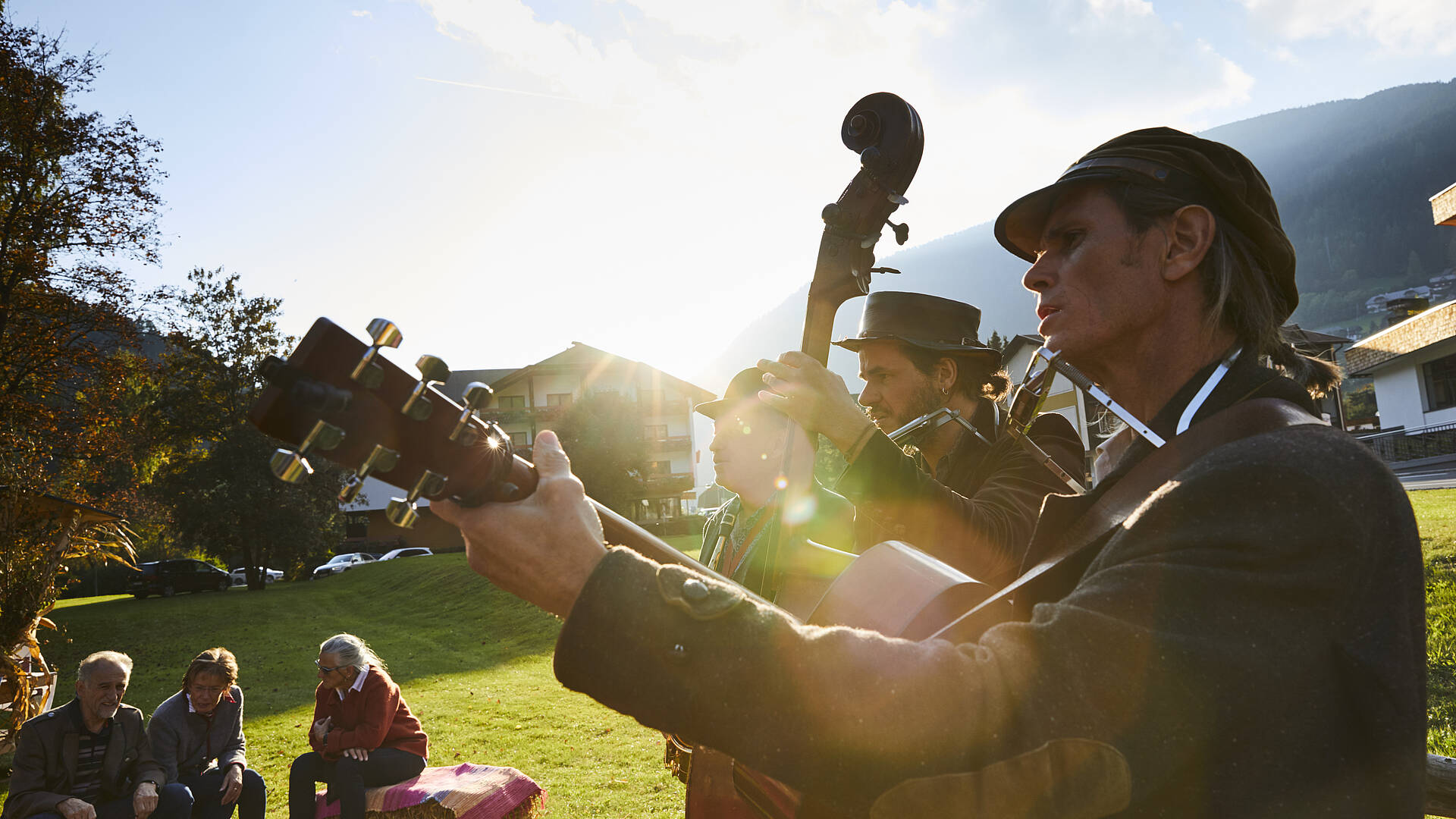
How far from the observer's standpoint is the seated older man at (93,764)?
6.04m

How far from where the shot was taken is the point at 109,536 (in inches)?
613

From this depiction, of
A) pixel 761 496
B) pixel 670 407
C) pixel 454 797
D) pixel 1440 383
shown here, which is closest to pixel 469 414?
pixel 761 496

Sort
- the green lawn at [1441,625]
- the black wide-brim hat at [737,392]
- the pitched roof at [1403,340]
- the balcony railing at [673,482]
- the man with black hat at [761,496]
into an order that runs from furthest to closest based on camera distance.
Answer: the balcony railing at [673,482] → the pitched roof at [1403,340] → the green lawn at [1441,625] → the black wide-brim hat at [737,392] → the man with black hat at [761,496]

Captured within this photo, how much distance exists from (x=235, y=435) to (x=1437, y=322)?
164 feet

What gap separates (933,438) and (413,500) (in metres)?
2.98

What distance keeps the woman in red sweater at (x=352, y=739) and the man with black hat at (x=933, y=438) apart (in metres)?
5.40

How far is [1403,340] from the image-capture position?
30.6 m

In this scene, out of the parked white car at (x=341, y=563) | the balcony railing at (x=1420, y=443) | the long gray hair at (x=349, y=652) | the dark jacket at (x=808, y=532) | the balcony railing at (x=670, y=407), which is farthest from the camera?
the balcony railing at (x=670, y=407)

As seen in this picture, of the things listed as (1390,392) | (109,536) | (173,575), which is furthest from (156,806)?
(1390,392)

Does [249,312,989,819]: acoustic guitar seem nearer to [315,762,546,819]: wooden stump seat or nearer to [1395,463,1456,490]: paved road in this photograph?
[315,762,546,819]: wooden stump seat

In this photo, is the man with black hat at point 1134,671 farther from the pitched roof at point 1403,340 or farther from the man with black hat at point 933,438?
the pitched roof at point 1403,340

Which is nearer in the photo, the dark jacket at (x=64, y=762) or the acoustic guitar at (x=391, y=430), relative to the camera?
the acoustic guitar at (x=391, y=430)

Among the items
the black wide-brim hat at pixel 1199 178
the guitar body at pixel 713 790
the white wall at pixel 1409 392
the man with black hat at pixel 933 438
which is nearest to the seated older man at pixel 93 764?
the guitar body at pixel 713 790

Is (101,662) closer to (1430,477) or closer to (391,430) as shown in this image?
(391,430)
